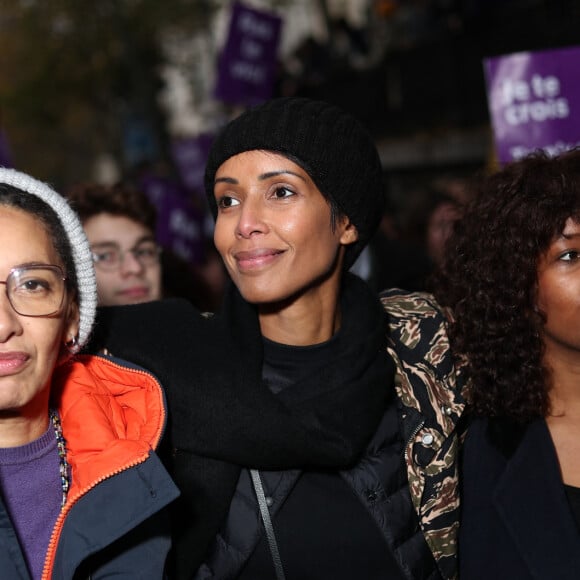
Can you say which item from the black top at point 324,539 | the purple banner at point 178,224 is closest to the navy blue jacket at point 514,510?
the black top at point 324,539

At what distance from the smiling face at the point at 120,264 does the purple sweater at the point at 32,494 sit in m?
2.00

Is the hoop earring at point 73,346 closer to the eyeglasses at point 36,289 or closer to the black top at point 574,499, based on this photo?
the eyeglasses at point 36,289

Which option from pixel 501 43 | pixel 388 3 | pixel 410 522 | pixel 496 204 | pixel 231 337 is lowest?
pixel 410 522

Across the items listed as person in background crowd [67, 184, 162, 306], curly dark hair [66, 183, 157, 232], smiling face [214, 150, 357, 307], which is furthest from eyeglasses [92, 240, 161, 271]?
smiling face [214, 150, 357, 307]

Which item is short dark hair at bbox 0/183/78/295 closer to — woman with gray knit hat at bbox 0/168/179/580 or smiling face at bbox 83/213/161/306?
woman with gray knit hat at bbox 0/168/179/580

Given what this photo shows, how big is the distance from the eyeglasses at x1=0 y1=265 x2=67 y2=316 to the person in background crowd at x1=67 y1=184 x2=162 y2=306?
1.99 m

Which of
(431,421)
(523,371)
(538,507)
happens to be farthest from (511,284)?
(538,507)

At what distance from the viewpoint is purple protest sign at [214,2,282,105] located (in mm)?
9297

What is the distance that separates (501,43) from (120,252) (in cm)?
795

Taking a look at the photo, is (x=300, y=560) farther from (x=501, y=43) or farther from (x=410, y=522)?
(x=501, y=43)

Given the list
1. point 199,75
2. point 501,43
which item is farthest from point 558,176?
point 199,75

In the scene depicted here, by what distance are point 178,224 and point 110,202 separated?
117 inches

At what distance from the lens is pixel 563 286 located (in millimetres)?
2523

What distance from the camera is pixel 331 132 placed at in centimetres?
251
